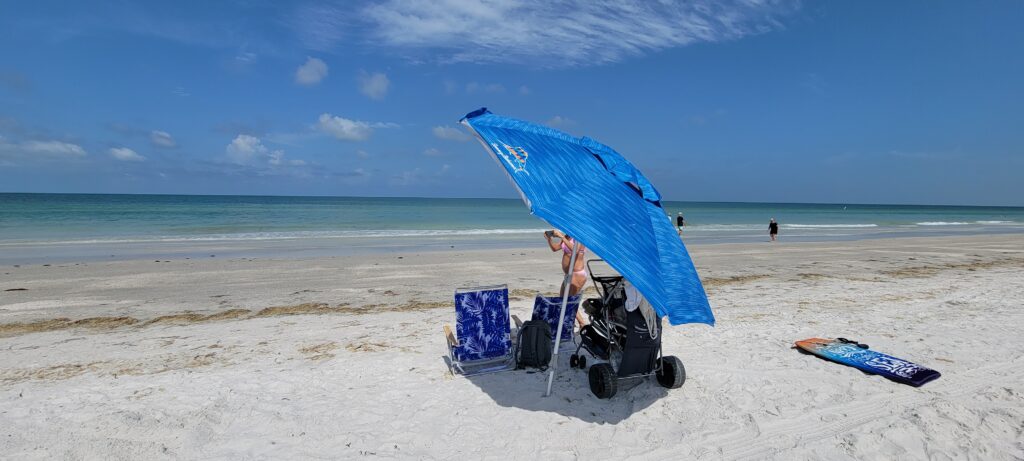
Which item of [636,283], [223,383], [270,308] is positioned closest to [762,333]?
[636,283]

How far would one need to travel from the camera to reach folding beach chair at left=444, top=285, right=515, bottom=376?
16.8ft

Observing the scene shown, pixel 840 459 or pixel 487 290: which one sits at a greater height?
pixel 487 290

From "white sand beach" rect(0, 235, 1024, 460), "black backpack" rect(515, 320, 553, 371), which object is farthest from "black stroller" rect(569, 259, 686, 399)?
"black backpack" rect(515, 320, 553, 371)

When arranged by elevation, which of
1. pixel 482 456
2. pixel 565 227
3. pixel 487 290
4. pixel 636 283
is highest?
pixel 565 227

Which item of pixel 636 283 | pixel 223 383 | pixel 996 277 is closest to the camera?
pixel 636 283

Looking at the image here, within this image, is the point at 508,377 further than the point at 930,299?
No

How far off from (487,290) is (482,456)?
180cm

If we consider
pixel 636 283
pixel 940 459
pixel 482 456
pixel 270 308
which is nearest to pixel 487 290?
pixel 482 456

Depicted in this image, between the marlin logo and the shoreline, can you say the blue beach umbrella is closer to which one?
the marlin logo

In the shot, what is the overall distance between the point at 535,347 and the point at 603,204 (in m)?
2.11

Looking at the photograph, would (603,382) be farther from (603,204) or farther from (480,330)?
(603,204)

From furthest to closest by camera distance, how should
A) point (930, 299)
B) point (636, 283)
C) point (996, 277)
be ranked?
point (996, 277) → point (930, 299) → point (636, 283)

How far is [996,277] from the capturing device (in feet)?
35.0

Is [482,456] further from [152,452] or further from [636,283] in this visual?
[152,452]
